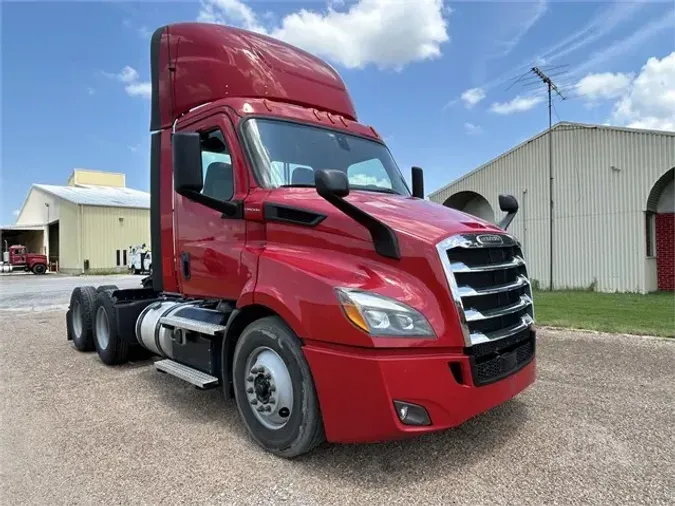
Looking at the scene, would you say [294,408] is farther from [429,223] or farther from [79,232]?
[79,232]

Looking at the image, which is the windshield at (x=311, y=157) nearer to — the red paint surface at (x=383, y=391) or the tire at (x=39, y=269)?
the red paint surface at (x=383, y=391)

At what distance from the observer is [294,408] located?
3320 mm

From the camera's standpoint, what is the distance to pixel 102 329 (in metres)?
6.70

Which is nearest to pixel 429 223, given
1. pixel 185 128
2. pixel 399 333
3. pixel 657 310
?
pixel 399 333

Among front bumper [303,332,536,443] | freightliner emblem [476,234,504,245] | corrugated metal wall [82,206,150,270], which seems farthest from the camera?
corrugated metal wall [82,206,150,270]

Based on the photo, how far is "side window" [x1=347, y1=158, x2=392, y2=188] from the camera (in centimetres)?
445

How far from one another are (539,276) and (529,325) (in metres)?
18.1

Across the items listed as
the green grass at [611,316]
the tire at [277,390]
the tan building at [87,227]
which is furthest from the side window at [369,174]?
the tan building at [87,227]

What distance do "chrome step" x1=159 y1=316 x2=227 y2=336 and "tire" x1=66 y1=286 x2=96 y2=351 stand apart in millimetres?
2718

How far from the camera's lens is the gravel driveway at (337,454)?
9.70ft

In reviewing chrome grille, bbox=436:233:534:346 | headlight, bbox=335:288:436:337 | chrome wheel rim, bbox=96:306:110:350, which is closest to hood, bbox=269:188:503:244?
chrome grille, bbox=436:233:534:346

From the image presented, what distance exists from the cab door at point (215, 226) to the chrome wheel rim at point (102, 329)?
2330mm

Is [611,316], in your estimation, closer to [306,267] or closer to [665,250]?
[306,267]

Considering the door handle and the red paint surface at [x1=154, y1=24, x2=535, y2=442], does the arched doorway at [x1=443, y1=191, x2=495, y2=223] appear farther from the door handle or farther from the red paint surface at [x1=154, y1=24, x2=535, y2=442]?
the door handle
